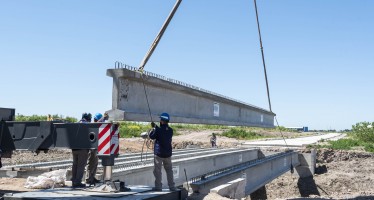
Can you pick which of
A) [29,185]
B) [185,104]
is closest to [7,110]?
[29,185]

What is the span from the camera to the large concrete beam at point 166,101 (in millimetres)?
8500

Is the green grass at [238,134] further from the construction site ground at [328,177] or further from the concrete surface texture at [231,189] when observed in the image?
the concrete surface texture at [231,189]

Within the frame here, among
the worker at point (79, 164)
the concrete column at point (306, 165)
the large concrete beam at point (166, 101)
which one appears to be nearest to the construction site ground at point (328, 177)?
the concrete column at point (306, 165)

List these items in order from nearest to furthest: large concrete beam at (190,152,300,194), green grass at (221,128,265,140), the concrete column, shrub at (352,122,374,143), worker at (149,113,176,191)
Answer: worker at (149,113,176,191) → large concrete beam at (190,152,300,194) → the concrete column → shrub at (352,122,374,143) → green grass at (221,128,265,140)

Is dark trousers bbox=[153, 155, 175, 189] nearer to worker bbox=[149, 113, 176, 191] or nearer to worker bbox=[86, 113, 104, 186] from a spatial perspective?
worker bbox=[149, 113, 176, 191]

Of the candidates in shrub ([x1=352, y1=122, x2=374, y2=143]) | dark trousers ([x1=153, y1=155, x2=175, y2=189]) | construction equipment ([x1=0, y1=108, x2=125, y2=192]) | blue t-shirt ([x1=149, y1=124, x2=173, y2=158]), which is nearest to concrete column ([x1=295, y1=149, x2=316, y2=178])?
shrub ([x1=352, y1=122, x2=374, y2=143])

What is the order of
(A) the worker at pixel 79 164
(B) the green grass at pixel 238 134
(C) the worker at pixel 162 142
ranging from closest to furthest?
1. (C) the worker at pixel 162 142
2. (A) the worker at pixel 79 164
3. (B) the green grass at pixel 238 134

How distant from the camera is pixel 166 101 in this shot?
10.9m

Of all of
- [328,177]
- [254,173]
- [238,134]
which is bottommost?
[328,177]

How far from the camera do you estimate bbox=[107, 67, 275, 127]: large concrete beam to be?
8.50m

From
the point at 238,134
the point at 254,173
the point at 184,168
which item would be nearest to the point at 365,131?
the point at 238,134

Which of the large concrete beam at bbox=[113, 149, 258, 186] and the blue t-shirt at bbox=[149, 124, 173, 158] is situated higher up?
the blue t-shirt at bbox=[149, 124, 173, 158]

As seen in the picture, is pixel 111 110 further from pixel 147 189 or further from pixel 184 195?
pixel 184 195

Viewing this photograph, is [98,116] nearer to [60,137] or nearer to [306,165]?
[60,137]
